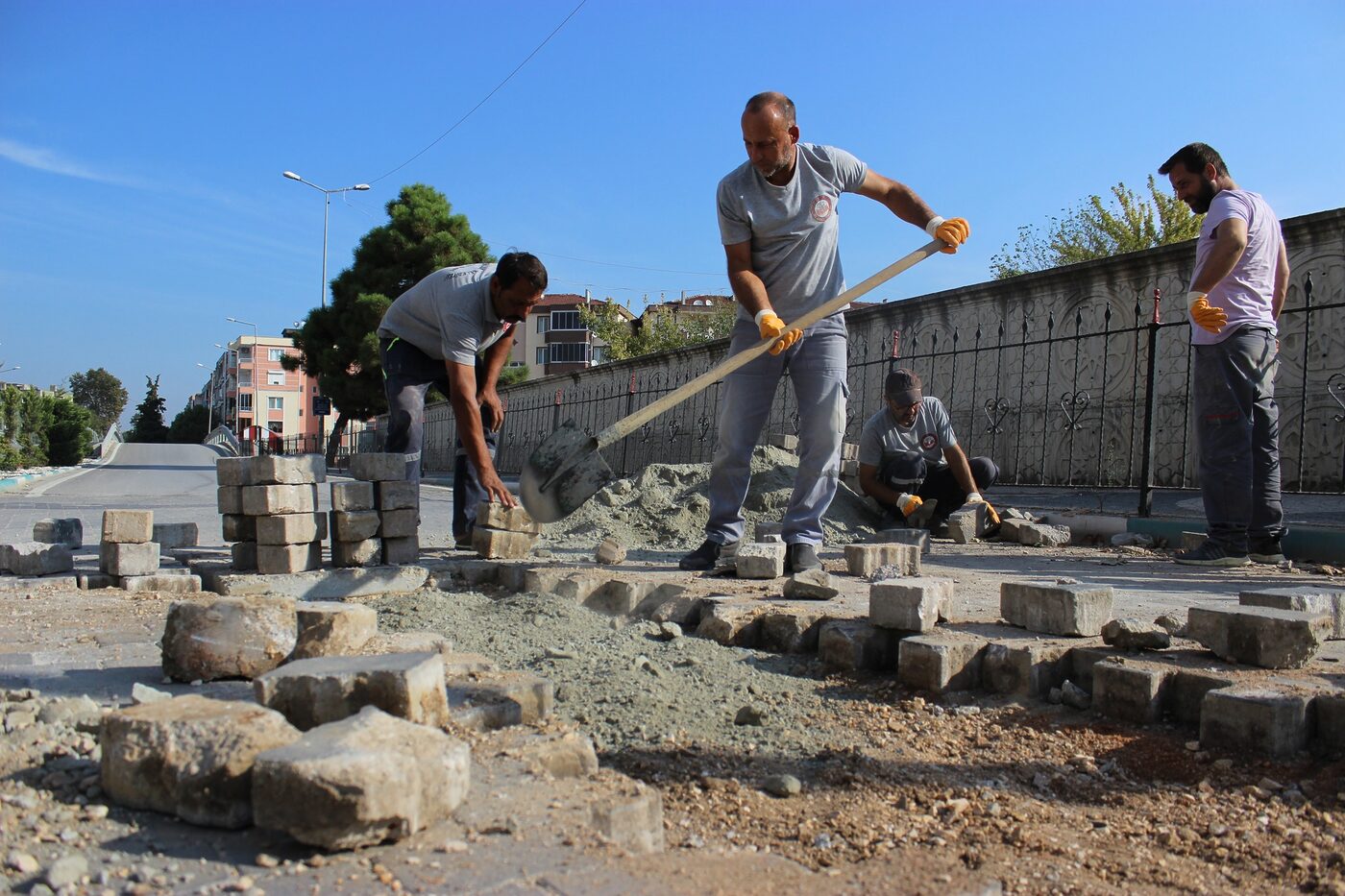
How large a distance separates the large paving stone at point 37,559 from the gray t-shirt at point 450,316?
6.21 feet

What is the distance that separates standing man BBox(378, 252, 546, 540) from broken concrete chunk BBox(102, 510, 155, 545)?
3.91 ft

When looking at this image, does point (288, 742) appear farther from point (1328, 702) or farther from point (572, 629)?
point (1328, 702)

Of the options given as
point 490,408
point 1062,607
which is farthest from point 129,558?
point 1062,607

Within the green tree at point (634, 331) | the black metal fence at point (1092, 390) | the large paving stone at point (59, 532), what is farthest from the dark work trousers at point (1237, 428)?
the green tree at point (634, 331)

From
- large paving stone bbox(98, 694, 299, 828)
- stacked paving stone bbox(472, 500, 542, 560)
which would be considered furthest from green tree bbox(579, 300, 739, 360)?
large paving stone bbox(98, 694, 299, 828)

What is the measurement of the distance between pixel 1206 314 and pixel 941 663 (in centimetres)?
276

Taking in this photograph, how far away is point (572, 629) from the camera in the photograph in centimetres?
345

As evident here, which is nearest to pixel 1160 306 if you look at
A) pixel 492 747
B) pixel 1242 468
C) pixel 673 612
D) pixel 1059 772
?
pixel 1242 468

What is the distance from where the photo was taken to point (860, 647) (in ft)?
9.82

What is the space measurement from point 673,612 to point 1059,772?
5.35ft

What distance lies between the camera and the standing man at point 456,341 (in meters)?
4.74

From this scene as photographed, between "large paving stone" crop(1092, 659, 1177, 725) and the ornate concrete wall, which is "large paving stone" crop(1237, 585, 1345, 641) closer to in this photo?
"large paving stone" crop(1092, 659, 1177, 725)

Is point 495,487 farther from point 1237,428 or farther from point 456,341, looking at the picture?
point 1237,428

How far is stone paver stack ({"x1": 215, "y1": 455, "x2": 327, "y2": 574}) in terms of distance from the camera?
4309mm
